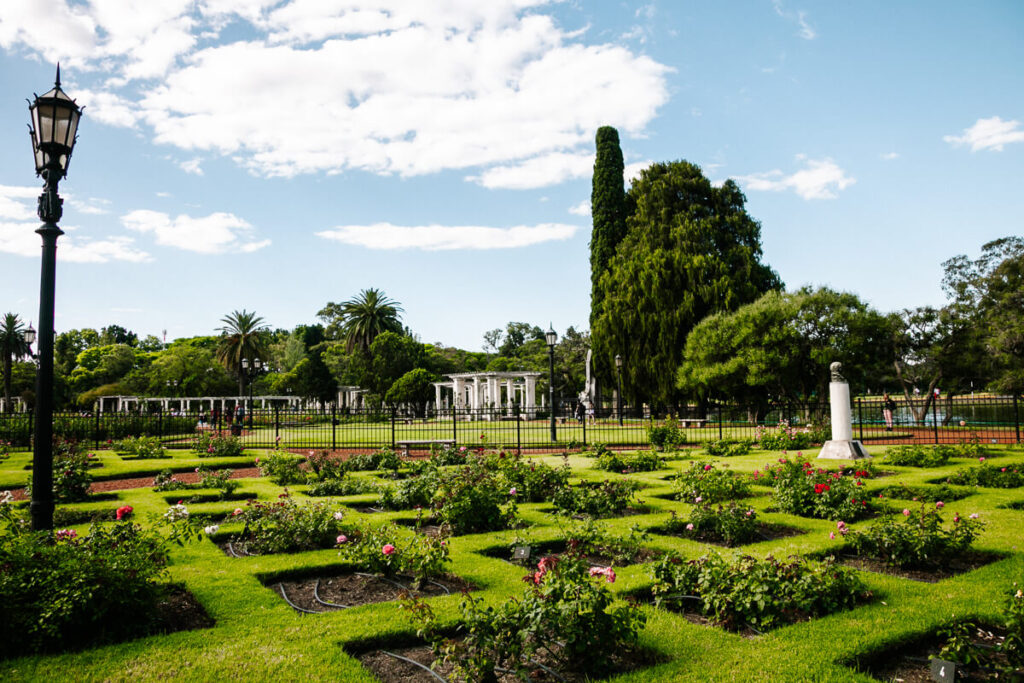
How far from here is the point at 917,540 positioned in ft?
18.5

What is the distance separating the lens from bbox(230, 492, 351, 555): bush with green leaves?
654 cm

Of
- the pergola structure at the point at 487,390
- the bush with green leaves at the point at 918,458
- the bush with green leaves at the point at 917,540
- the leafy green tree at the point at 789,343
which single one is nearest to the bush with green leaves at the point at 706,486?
the bush with green leaves at the point at 917,540

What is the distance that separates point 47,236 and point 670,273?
1123 inches

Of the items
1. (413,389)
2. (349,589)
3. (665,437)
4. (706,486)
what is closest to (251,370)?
(413,389)

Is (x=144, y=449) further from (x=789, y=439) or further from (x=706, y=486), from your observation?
(x=789, y=439)

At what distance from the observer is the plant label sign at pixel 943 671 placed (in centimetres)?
346

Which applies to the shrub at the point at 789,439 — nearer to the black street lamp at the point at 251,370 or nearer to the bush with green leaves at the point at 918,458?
the bush with green leaves at the point at 918,458

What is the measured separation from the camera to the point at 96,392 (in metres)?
58.4

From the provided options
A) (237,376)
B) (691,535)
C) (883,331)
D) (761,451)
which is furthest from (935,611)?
(237,376)

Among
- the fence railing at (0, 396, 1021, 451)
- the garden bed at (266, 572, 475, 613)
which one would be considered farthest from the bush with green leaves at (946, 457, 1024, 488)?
the garden bed at (266, 572, 475, 613)

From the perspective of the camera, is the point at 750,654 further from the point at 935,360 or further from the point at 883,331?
the point at 935,360

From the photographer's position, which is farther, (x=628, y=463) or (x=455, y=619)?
(x=628, y=463)

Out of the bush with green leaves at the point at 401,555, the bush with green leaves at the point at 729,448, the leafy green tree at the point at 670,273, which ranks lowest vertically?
the bush with green leaves at the point at 729,448

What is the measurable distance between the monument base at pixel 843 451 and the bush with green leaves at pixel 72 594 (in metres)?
12.5
